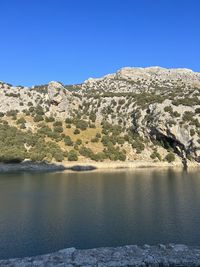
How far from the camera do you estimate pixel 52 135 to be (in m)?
96.4

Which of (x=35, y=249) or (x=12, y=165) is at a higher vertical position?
(x=12, y=165)

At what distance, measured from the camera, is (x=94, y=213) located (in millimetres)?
37875

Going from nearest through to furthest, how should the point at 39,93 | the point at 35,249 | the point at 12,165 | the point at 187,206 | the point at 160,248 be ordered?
1. the point at 160,248
2. the point at 35,249
3. the point at 187,206
4. the point at 12,165
5. the point at 39,93

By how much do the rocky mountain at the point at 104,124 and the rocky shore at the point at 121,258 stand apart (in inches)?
2495

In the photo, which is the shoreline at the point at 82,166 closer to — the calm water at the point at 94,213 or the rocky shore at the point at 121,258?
the calm water at the point at 94,213

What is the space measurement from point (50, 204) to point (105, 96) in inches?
3417

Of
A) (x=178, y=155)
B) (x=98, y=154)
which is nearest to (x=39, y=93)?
(x=98, y=154)

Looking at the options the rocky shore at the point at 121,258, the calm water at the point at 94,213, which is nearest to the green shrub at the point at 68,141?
the calm water at the point at 94,213

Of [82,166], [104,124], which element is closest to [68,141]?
[82,166]

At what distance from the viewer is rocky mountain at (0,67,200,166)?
9281 centimetres

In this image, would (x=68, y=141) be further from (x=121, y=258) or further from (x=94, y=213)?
(x=121, y=258)

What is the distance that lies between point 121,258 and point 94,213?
1632 cm

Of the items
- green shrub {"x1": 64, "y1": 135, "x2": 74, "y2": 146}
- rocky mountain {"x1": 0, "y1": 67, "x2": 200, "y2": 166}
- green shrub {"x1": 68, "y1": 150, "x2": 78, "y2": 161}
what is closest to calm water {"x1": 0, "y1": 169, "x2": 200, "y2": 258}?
green shrub {"x1": 68, "y1": 150, "x2": 78, "y2": 161}

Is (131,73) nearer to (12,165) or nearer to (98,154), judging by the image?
(98,154)
